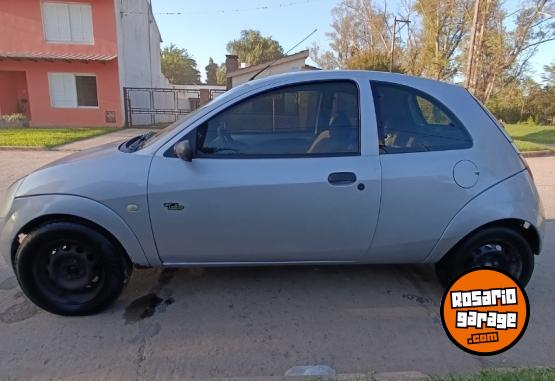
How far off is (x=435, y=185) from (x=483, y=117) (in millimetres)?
699

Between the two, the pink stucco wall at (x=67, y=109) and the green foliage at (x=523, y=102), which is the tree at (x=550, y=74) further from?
the pink stucco wall at (x=67, y=109)

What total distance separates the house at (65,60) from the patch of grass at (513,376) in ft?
61.1

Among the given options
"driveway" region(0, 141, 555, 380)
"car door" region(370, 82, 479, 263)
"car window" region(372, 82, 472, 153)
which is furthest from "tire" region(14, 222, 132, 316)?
"car window" region(372, 82, 472, 153)

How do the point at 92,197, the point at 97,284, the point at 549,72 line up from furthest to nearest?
the point at 549,72 → the point at 97,284 → the point at 92,197

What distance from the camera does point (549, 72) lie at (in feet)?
96.8

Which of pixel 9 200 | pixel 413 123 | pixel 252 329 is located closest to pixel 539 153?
pixel 413 123

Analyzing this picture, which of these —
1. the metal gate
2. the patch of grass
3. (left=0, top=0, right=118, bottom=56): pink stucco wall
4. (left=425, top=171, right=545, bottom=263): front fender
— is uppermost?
(left=0, top=0, right=118, bottom=56): pink stucco wall

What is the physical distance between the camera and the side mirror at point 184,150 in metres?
2.50

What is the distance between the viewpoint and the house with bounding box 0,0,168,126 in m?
16.6

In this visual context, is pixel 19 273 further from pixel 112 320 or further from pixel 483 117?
pixel 483 117

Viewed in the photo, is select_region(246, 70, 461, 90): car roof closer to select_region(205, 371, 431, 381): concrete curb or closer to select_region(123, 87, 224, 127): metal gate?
select_region(205, 371, 431, 381): concrete curb

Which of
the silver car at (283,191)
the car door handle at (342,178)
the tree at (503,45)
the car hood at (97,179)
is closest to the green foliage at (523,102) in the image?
the tree at (503,45)

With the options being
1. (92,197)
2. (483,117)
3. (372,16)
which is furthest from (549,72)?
(92,197)

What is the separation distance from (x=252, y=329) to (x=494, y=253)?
1.94 meters
